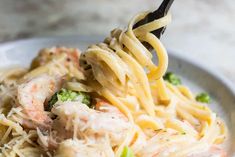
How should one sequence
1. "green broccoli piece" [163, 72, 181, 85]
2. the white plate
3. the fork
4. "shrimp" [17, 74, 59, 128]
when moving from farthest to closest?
1. "green broccoli piece" [163, 72, 181, 85]
2. the white plate
3. the fork
4. "shrimp" [17, 74, 59, 128]

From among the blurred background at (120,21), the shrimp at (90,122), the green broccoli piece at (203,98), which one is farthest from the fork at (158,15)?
the blurred background at (120,21)

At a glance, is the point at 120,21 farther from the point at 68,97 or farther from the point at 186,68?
the point at 68,97

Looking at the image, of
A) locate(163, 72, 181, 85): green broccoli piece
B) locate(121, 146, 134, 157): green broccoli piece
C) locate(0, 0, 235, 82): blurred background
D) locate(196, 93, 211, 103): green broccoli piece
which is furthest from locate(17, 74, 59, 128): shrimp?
locate(0, 0, 235, 82): blurred background

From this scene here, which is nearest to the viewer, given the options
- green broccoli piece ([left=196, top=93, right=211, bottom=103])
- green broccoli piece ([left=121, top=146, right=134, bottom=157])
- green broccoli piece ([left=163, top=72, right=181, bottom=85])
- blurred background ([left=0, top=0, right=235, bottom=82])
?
green broccoli piece ([left=121, top=146, right=134, bottom=157])

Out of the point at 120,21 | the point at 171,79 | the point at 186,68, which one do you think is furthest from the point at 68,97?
the point at 120,21

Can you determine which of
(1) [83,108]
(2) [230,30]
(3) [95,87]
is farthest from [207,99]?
(2) [230,30]

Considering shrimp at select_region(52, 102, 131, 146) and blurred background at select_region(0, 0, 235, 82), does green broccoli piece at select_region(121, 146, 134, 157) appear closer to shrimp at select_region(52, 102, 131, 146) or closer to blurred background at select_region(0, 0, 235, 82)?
shrimp at select_region(52, 102, 131, 146)

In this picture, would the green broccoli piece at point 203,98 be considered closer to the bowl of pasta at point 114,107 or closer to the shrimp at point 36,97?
the bowl of pasta at point 114,107

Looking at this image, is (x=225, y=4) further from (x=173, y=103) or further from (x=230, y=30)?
(x=173, y=103)
